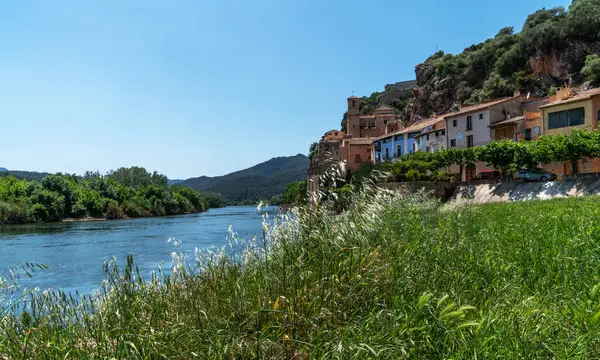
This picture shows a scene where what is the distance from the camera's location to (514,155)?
112ft

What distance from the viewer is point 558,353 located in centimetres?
370

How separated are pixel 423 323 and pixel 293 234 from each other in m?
3.03

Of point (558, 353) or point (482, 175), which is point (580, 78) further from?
point (558, 353)

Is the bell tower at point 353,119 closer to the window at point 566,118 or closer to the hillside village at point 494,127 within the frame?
the hillside village at point 494,127

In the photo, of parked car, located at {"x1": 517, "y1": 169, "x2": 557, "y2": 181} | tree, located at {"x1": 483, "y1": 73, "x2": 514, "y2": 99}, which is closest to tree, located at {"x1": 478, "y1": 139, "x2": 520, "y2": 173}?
parked car, located at {"x1": 517, "y1": 169, "x2": 557, "y2": 181}

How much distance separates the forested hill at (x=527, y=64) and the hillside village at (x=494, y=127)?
405 inches

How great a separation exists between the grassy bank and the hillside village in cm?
1186

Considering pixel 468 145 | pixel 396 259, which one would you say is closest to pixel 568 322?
pixel 396 259

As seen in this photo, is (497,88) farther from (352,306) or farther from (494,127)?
(352,306)

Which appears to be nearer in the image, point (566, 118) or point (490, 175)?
point (566, 118)

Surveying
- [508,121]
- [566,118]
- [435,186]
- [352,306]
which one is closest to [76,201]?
[435,186]

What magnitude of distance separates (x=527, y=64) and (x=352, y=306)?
73679 mm

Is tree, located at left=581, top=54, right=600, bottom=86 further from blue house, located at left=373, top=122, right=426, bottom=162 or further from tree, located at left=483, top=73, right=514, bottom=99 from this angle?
blue house, located at left=373, top=122, right=426, bottom=162

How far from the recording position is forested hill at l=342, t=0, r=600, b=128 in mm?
62688
